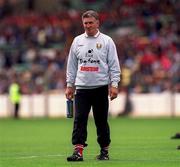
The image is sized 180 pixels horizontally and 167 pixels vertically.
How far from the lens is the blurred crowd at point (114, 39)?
3906 cm

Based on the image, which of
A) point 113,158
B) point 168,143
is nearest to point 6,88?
point 168,143

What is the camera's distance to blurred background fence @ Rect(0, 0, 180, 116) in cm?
3859

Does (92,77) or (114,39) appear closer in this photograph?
(92,77)

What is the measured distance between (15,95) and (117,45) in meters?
5.19

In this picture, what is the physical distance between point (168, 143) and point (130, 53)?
21.6 meters

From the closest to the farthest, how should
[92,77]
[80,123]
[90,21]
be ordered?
[90,21] < [92,77] < [80,123]

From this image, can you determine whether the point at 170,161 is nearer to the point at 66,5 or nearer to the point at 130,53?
the point at 130,53

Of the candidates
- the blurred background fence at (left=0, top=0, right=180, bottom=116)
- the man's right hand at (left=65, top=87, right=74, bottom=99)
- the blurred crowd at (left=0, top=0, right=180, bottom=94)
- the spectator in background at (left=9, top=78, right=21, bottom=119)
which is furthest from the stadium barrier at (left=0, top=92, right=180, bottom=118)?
the man's right hand at (left=65, top=87, right=74, bottom=99)

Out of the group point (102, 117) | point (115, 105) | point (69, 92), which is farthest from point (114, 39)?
point (69, 92)

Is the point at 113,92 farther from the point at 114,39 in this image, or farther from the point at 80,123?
the point at 114,39

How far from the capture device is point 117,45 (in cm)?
4088

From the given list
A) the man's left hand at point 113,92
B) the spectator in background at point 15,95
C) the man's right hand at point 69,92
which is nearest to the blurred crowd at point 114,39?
the spectator in background at point 15,95

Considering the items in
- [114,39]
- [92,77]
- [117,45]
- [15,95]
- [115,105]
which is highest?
[114,39]

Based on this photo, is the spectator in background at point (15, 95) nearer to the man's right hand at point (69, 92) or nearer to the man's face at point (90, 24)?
the man's right hand at point (69, 92)
